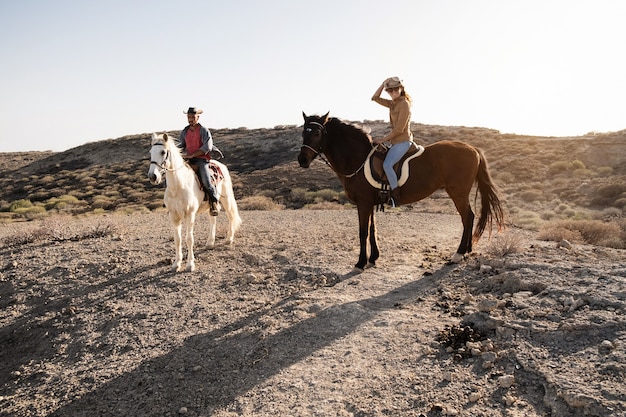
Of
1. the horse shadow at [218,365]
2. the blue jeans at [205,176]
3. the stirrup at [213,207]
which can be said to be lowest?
the horse shadow at [218,365]

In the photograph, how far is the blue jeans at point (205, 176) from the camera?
8.20 meters

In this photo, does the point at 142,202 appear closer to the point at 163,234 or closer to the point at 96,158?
the point at 163,234

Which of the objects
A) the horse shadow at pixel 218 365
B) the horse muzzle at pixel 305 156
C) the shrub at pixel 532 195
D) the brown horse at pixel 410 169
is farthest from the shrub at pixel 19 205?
the shrub at pixel 532 195

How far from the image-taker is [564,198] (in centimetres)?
1855

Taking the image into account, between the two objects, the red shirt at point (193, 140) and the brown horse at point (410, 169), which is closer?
the brown horse at point (410, 169)

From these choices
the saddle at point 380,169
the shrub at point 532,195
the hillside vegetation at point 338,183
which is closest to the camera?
the saddle at point 380,169

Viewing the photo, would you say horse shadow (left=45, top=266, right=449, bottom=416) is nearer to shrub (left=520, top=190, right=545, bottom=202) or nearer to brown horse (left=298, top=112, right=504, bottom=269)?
brown horse (left=298, top=112, right=504, bottom=269)

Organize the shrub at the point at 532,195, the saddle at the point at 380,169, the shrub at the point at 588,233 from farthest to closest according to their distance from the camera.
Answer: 1. the shrub at the point at 532,195
2. the shrub at the point at 588,233
3. the saddle at the point at 380,169

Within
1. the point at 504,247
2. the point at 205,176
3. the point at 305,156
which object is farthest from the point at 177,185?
the point at 504,247

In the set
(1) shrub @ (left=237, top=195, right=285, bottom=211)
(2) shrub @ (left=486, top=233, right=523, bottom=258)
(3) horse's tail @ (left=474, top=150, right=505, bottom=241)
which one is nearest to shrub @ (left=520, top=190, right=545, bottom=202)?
(1) shrub @ (left=237, top=195, right=285, bottom=211)

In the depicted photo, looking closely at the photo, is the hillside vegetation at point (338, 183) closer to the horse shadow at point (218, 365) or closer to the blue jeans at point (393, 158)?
the blue jeans at point (393, 158)

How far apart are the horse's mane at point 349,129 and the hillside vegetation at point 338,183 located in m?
0.57

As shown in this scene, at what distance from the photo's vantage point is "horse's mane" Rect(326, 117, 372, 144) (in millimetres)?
7277

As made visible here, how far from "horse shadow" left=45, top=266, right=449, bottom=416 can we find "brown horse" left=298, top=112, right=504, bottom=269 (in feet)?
6.75
